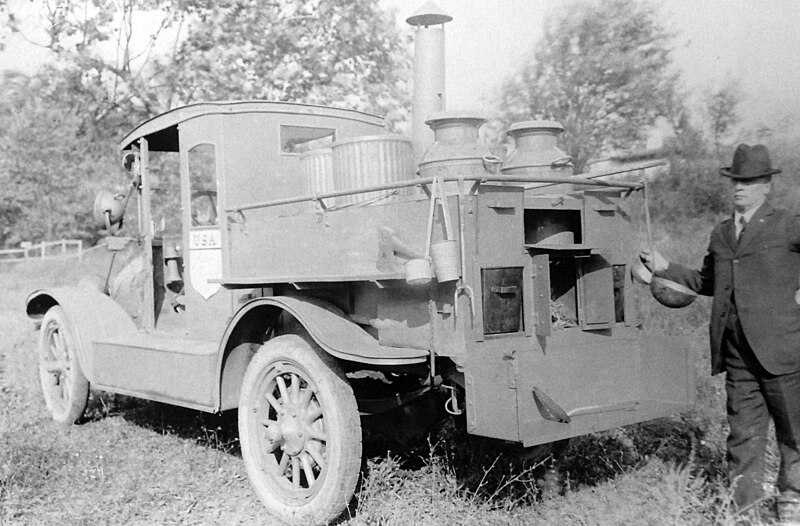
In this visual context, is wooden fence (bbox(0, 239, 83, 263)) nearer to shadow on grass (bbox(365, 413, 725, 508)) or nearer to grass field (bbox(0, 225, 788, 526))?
grass field (bbox(0, 225, 788, 526))

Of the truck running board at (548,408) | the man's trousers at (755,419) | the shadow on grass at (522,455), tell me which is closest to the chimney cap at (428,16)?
the shadow on grass at (522,455)

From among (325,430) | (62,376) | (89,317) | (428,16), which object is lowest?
(62,376)

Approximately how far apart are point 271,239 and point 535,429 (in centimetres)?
194

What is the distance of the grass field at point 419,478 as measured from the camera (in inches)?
160

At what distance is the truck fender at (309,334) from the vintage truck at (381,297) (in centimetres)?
1

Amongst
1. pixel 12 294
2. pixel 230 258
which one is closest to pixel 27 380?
pixel 230 258

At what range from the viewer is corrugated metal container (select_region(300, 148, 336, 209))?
4902 millimetres

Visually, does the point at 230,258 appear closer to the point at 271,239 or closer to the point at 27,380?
the point at 271,239

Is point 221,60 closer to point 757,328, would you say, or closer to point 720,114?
point 720,114

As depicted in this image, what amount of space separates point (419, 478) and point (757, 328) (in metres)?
2.04

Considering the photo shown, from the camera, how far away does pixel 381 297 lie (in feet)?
13.3

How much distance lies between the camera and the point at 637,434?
515 cm

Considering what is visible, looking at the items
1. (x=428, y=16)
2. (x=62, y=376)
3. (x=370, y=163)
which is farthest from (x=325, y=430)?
(x=428, y=16)

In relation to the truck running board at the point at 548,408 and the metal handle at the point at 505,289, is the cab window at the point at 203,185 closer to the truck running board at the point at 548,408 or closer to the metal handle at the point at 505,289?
the metal handle at the point at 505,289
